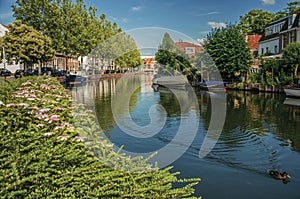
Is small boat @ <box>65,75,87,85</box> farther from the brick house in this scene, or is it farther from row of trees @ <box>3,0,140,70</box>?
the brick house

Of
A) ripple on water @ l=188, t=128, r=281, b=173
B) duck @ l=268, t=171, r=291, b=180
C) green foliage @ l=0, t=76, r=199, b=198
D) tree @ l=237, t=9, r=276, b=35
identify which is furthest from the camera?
tree @ l=237, t=9, r=276, b=35

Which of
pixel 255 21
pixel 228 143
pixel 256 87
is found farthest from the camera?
pixel 255 21

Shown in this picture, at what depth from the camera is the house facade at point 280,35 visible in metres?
37.1

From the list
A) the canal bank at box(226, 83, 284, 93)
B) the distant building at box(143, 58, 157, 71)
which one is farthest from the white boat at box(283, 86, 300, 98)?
the distant building at box(143, 58, 157, 71)

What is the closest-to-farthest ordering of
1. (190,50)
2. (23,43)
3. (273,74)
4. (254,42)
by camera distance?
(273,74) → (23,43) → (254,42) → (190,50)

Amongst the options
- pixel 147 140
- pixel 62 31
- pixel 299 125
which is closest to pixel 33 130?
pixel 147 140

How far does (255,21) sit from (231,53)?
31670mm

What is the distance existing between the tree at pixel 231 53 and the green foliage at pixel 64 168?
3002 centimetres

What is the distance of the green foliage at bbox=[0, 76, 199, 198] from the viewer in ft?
9.81

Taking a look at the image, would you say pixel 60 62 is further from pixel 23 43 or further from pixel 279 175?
pixel 279 175

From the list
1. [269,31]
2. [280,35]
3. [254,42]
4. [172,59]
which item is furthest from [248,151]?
[254,42]

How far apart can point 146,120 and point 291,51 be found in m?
19.9

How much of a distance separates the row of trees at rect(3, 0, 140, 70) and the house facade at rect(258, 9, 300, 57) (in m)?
28.5

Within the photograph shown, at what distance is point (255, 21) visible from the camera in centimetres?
5875
